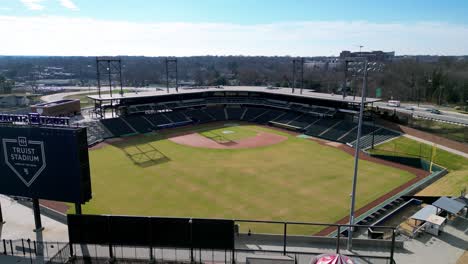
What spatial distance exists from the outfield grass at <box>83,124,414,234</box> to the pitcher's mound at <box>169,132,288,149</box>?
260 centimetres

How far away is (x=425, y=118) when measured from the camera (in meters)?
70.1

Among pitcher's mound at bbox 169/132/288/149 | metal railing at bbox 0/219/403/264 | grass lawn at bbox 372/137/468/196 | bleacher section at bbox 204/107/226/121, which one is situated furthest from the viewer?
bleacher section at bbox 204/107/226/121

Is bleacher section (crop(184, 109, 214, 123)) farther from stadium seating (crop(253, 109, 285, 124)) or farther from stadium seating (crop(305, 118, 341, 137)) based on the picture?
stadium seating (crop(305, 118, 341, 137))

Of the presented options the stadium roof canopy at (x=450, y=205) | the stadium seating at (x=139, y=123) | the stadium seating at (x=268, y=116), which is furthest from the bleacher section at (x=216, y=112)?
the stadium roof canopy at (x=450, y=205)

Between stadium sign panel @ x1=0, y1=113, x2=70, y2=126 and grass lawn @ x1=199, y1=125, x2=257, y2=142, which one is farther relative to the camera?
grass lawn @ x1=199, y1=125, x2=257, y2=142

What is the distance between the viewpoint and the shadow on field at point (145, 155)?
171 feet

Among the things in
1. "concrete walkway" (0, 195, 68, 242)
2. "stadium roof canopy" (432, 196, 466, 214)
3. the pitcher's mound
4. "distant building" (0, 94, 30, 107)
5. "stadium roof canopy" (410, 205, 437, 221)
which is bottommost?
"concrete walkway" (0, 195, 68, 242)

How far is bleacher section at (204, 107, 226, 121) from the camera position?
285 feet

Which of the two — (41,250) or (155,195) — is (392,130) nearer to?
(155,195)

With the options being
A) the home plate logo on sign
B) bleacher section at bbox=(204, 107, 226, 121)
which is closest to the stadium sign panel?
the home plate logo on sign

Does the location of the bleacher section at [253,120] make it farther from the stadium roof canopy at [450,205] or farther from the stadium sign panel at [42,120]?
the stadium sign panel at [42,120]

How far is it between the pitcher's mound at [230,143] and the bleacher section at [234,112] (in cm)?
1730

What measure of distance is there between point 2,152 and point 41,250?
27.8 ft

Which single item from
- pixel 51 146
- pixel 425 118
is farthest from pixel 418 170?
pixel 51 146
